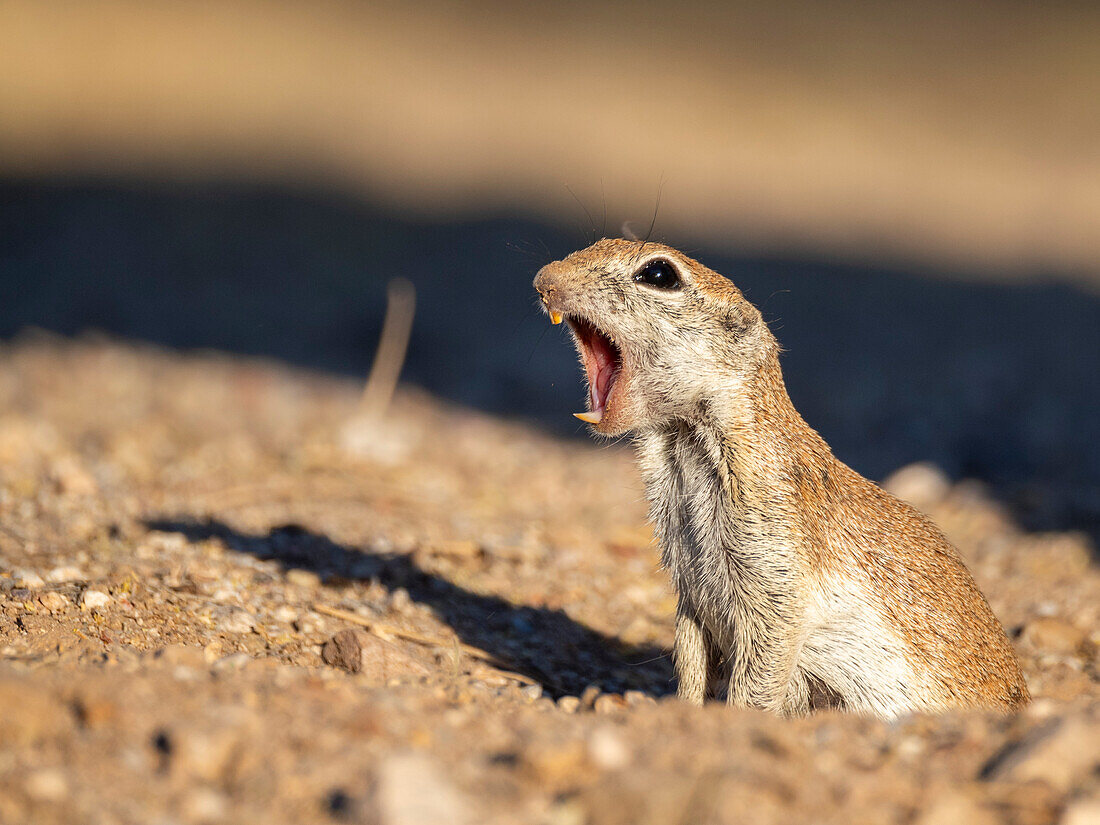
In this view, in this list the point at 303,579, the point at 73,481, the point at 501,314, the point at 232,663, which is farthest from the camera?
the point at 501,314

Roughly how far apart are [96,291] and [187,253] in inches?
62.2

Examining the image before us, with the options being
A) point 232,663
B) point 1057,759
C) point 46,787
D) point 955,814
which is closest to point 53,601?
point 232,663

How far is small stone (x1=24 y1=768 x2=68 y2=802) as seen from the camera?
2053 millimetres

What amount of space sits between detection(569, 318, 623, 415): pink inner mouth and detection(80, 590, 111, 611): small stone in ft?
5.99

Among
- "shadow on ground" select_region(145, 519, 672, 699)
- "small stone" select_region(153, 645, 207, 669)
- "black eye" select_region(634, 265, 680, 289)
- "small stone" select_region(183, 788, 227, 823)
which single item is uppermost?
"black eye" select_region(634, 265, 680, 289)

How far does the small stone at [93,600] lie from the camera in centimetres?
359

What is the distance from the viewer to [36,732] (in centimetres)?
228

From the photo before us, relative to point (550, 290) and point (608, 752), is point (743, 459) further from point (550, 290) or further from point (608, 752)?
point (608, 752)

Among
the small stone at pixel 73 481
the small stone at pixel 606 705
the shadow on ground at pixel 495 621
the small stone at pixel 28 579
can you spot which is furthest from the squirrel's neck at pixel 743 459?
the small stone at pixel 73 481

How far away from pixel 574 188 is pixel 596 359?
36.7 ft

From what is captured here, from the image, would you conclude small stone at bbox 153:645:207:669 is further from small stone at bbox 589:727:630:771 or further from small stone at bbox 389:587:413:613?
small stone at bbox 389:587:413:613

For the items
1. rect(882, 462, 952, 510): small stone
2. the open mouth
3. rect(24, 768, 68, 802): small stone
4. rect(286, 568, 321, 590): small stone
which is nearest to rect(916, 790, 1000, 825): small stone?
rect(24, 768, 68, 802): small stone

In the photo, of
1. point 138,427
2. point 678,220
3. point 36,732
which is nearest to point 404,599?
point 36,732

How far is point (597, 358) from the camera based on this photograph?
3852 millimetres
